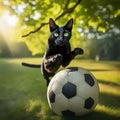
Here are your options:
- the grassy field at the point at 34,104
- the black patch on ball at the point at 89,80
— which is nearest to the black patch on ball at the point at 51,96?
the grassy field at the point at 34,104

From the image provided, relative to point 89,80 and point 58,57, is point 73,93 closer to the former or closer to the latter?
point 89,80

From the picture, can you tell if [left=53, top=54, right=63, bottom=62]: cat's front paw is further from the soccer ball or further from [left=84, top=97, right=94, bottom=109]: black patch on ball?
[left=84, top=97, right=94, bottom=109]: black patch on ball

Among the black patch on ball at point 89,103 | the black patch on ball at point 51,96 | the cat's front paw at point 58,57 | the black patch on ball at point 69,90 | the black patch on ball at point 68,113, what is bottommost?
the black patch on ball at point 68,113

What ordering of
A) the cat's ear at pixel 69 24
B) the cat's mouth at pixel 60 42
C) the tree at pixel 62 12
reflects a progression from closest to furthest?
the cat's mouth at pixel 60 42 < the cat's ear at pixel 69 24 < the tree at pixel 62 12

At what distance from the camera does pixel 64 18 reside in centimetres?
1669

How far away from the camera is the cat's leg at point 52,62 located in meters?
8.12

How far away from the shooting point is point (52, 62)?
844 cm

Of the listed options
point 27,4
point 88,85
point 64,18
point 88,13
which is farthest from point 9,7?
point 88,85

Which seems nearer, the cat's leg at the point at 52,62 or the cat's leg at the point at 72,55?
the cat's leg at the point at 52,62

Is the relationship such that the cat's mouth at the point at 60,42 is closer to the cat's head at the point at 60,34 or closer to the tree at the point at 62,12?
the cat's head at the point at 60,34

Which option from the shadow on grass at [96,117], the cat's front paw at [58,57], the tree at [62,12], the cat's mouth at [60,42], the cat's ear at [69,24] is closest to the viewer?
the cat's front paw at [58,57]

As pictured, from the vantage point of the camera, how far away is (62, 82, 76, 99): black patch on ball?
791 centimetres

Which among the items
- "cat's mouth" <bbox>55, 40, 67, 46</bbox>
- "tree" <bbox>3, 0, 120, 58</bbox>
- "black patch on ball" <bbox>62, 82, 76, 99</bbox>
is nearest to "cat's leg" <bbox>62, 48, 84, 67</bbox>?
"cat's mouth" <bbox>55, 40, 67, 46</bbox>

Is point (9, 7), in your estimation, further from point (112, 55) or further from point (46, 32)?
point (112, 55)
